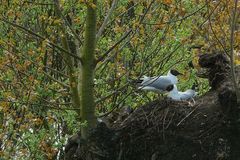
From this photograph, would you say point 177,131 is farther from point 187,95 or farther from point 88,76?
point 88,76

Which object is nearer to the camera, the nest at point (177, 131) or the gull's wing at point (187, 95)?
the nest at point (177, 131)

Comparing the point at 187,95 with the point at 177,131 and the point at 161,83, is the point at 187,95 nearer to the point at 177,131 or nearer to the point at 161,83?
the point at 161,83

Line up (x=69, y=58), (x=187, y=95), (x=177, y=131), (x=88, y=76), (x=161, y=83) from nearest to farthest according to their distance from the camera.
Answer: (x=177, y=131) → (x=187, y=95) → (x=161, y=83) → (x=88, y=76) → (x=69, y=58)

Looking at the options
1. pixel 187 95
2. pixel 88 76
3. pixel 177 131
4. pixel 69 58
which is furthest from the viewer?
pixel 69 58

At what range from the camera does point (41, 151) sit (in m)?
8.66

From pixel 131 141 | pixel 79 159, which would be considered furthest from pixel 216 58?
pixel 79 159

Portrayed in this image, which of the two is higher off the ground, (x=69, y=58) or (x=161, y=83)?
(x=69, y=58)

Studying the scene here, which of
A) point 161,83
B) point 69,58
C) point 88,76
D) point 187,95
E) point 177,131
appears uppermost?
point 69,58

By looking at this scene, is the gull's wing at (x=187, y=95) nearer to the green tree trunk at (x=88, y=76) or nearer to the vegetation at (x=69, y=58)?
the green tree trunk at (x=88, y=76)

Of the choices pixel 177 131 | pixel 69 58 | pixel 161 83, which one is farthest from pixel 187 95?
pixel 69 58

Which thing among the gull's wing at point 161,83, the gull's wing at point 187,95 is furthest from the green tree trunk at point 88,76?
the gull's wing at point 187,95

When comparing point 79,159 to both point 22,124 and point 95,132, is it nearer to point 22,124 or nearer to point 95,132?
point 95,132

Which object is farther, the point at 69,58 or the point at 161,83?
the point at 69,58

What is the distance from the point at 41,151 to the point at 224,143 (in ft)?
14.5
